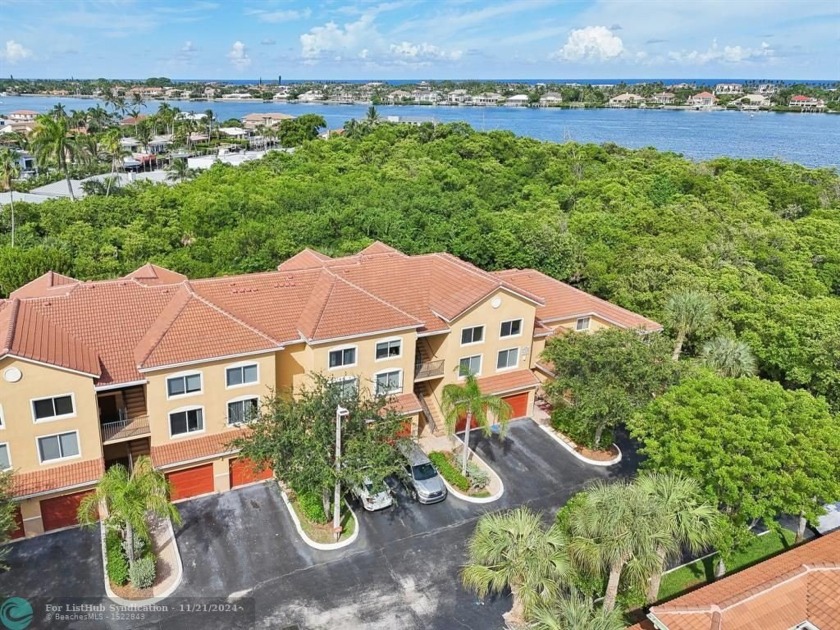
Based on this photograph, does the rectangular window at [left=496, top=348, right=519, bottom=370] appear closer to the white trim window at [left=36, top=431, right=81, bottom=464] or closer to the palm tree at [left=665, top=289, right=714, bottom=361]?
the palm tree at [left=665, top=289, right=714, bottom=361]

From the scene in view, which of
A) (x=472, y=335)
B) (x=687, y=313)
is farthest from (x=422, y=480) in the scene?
(x=687, y=313)

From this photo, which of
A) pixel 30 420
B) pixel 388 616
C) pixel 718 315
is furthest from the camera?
pixel 718 315

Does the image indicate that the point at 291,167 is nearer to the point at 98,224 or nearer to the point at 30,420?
the point at 98,224

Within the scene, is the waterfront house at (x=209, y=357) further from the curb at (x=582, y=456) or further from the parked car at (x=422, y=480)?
the curb at (x=582, y=456)

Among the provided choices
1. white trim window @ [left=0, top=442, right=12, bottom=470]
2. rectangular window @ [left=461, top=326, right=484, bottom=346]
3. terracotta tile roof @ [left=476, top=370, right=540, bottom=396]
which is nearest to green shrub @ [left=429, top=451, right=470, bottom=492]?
terracotta tile roof @ [left=476, top=370, right=540, bottom=396]

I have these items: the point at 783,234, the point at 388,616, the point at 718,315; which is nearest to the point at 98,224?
the point at 388,616
